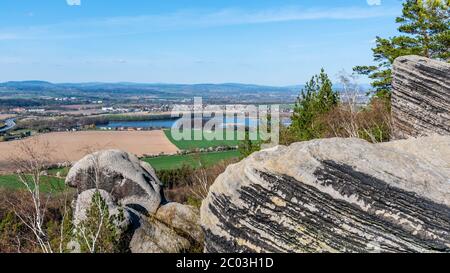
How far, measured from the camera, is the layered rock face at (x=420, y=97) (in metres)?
13.6

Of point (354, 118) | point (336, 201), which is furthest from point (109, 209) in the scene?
point (354, 118)

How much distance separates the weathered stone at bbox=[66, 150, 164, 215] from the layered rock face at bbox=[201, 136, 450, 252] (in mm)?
10476

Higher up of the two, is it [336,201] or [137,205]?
[336,201]

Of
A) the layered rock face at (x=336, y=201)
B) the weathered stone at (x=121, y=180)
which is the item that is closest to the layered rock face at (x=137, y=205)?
the weathered stone at (x=121, y=180)

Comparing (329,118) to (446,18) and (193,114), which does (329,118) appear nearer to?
Result: (446,18)

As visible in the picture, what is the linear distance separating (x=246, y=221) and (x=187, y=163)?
38.9 m

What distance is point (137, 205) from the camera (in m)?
17.2

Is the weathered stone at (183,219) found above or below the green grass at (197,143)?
above

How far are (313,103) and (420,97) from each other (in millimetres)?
13719

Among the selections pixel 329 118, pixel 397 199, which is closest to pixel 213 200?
pixel 397 199

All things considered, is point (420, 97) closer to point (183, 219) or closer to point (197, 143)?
point (183, 219)

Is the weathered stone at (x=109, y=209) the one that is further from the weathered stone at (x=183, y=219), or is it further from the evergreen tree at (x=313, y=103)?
the evergreen tree at (x=313, y=103)

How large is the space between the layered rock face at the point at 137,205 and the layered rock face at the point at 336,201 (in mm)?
5149

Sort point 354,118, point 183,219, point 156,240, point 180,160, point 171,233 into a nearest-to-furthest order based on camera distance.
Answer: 1. point 156,240
2. point 171,233
3. point 183,219
4. point 354,118
5. point 180,160
